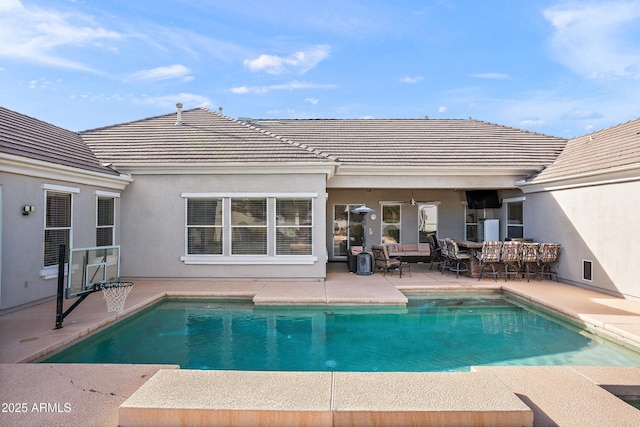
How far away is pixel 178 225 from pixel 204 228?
81cm

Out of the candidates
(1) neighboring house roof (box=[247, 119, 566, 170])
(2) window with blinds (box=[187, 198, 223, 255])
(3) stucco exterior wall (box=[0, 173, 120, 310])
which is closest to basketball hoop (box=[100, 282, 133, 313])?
(3) stucco exterior wall (box=[0, 173, 120, 310])

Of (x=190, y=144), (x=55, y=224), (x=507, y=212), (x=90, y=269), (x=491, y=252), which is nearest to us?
(x=90, y=269)

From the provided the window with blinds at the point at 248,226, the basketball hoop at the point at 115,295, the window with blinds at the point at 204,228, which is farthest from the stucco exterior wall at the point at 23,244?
the window with blinds at the point at 248,226

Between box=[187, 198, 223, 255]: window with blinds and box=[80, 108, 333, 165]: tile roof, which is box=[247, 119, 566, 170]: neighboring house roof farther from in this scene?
box=[187, 198, 223, 255]: window with blinds

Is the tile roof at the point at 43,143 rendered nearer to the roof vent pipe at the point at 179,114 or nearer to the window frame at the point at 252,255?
the window frame at the point at 252,255

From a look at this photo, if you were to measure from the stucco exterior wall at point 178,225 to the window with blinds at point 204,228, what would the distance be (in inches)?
Result: 9.4

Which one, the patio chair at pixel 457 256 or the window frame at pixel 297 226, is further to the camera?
the patio chair at pixel 457 256

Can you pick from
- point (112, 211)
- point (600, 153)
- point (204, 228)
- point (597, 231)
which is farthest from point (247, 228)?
point (600, 153)

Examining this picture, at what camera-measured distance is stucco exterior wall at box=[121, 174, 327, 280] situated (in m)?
11.0

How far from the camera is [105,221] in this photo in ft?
34.6

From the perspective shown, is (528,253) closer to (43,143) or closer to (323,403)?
(323,403)

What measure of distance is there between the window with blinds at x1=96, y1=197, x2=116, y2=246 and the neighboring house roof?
24.5ft

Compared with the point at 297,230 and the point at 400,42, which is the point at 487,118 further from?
the point at 297,230

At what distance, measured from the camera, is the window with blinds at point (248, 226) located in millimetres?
11055
